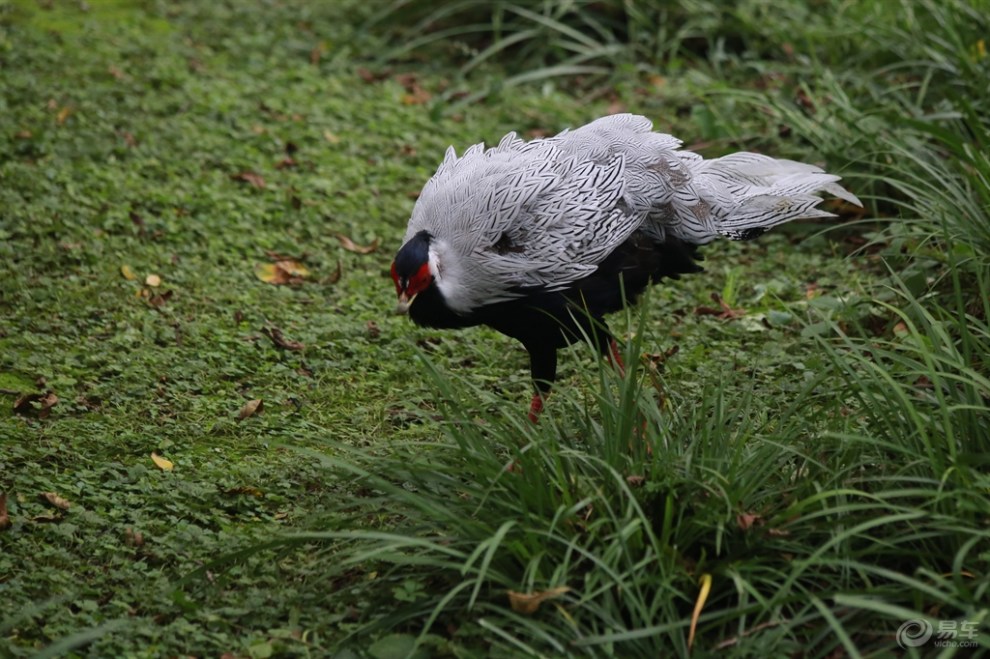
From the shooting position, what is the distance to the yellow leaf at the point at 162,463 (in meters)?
4.25

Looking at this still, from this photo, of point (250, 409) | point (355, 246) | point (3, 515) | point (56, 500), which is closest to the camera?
point (3, 515)

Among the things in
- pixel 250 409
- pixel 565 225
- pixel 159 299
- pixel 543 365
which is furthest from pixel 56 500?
pixel 565 225

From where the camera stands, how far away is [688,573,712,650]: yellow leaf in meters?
3.09

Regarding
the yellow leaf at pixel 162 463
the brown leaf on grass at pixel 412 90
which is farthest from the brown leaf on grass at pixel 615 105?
the yellow leaf at pixel 162 463

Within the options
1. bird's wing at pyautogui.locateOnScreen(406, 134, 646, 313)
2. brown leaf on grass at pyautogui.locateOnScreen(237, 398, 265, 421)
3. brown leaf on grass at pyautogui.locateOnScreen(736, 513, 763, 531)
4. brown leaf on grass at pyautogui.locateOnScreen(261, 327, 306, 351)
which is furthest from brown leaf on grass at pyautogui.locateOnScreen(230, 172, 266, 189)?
brown leaf on grass at pyautogui.locateOnScreen(736, 513, 763, 531)

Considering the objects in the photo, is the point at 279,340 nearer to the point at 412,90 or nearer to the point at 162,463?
the point at 162,463

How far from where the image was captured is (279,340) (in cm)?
521

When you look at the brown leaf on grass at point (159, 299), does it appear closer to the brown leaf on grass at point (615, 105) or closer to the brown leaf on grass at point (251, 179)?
the brown leaf on grass at point (251, 179)

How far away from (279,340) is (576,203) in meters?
1.65

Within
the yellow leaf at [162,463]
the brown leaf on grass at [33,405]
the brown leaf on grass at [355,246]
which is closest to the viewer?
the yellow leaf at [162,463]

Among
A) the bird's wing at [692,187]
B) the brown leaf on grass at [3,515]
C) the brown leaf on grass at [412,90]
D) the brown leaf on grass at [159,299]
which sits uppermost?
the bird's wing at [692,187]

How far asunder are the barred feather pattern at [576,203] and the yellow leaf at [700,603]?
4.29ft

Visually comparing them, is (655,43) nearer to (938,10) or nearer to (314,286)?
(938,10)

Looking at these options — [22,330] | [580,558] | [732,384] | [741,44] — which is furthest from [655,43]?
[580,558]
